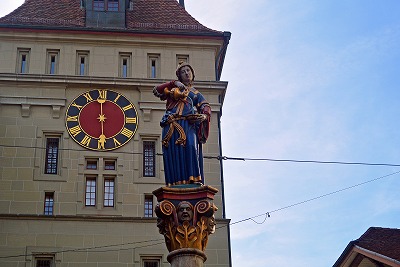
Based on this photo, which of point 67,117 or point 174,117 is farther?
point 67,117

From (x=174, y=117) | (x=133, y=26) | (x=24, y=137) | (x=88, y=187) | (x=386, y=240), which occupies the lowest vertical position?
(x=174, y=117)

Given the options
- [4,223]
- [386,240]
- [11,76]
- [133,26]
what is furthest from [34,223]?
[386,240]

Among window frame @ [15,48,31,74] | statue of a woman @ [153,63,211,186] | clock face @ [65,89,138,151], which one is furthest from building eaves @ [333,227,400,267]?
window frame @ [15,48,31,74]

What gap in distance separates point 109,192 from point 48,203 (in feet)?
7.26

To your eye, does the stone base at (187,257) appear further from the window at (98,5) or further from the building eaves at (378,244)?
the window at (98,5)

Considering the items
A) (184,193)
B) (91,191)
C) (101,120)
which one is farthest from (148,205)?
(184,193)

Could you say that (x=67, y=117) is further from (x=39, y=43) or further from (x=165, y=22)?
(x=165, y=22)

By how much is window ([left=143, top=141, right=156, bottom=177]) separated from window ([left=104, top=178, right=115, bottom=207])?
1.28 meters

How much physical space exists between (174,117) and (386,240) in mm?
15322

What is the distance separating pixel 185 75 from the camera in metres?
11.7

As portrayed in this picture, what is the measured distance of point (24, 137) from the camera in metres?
27.8

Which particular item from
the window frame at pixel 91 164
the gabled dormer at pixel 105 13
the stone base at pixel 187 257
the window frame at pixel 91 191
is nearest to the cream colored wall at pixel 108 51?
the gabled dormer at pixel 105 13

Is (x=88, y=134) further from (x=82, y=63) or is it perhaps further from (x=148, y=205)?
(x=148, y=205)

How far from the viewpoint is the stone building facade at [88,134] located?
85.5 feet
